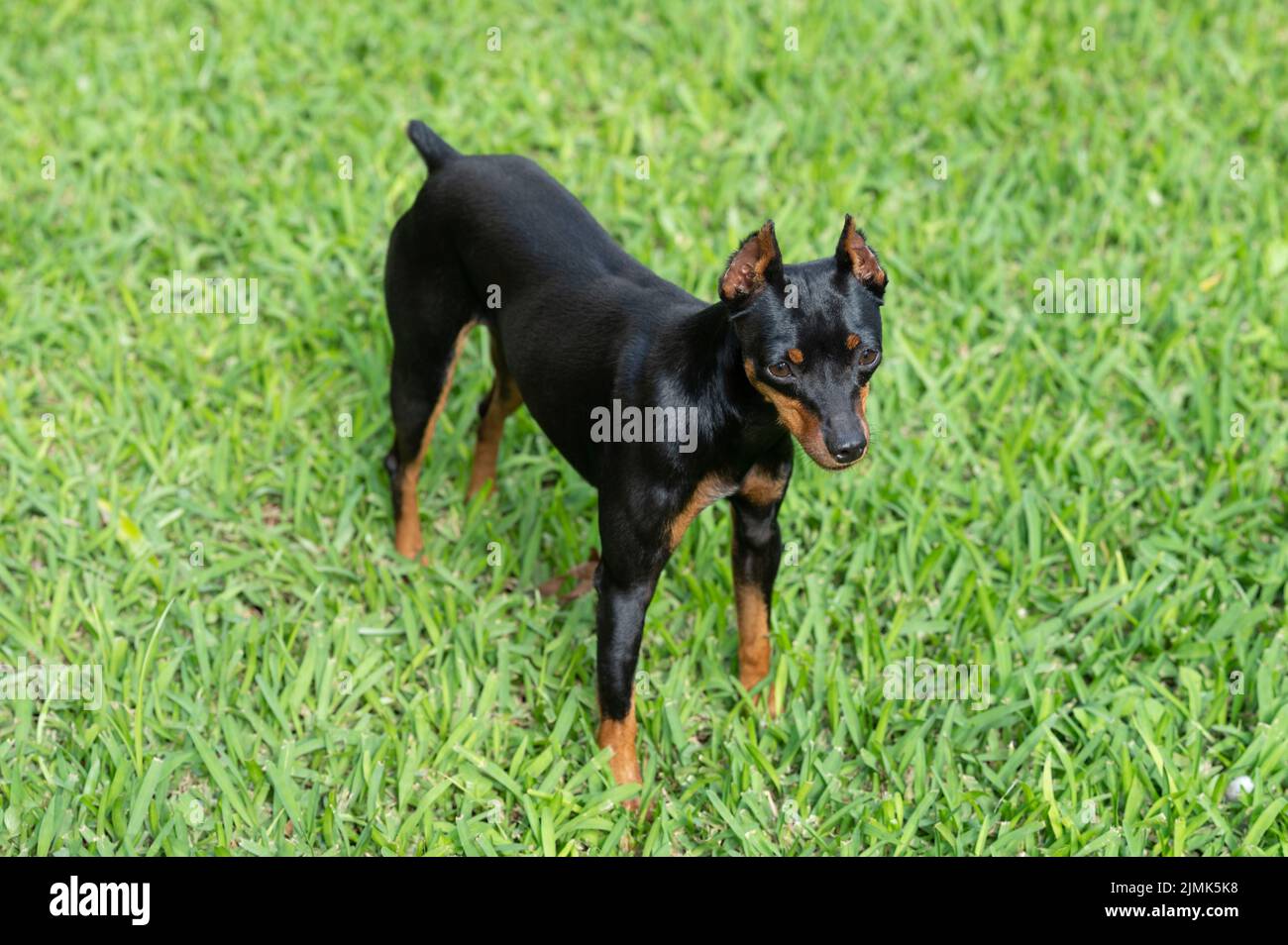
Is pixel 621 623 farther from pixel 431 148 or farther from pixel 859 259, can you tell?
pixel 431 148

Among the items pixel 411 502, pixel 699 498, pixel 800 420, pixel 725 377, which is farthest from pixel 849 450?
pixel 411 502

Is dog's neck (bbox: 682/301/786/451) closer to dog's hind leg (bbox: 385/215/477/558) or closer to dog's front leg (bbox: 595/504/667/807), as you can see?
dog's front leg (bbox: 595/504/667/807)

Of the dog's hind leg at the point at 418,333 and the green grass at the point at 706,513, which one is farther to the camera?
the dog's hind leg at the point at 418,333

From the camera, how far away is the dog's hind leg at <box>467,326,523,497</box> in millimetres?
5117

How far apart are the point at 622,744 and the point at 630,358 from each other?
3.93 ft

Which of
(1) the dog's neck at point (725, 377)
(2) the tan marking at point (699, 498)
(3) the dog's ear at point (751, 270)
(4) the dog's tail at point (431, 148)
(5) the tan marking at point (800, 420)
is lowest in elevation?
(2) the tan marking at point (699, 498)

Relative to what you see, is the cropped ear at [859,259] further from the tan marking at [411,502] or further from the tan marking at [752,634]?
the tan marking at [411,502]

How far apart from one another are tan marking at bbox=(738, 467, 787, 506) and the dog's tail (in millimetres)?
1566

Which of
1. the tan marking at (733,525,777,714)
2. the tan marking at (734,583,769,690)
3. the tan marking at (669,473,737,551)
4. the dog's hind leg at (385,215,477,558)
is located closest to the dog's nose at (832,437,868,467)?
the tan marking at (669,473,737,551)

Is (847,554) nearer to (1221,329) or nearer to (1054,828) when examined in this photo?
(1054,828)

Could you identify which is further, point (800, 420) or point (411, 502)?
point (411, 502)

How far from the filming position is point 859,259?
3.66 metres

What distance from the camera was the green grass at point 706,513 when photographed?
441cm

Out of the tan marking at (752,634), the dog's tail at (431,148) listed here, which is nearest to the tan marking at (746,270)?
the tan marking at (752,634)
